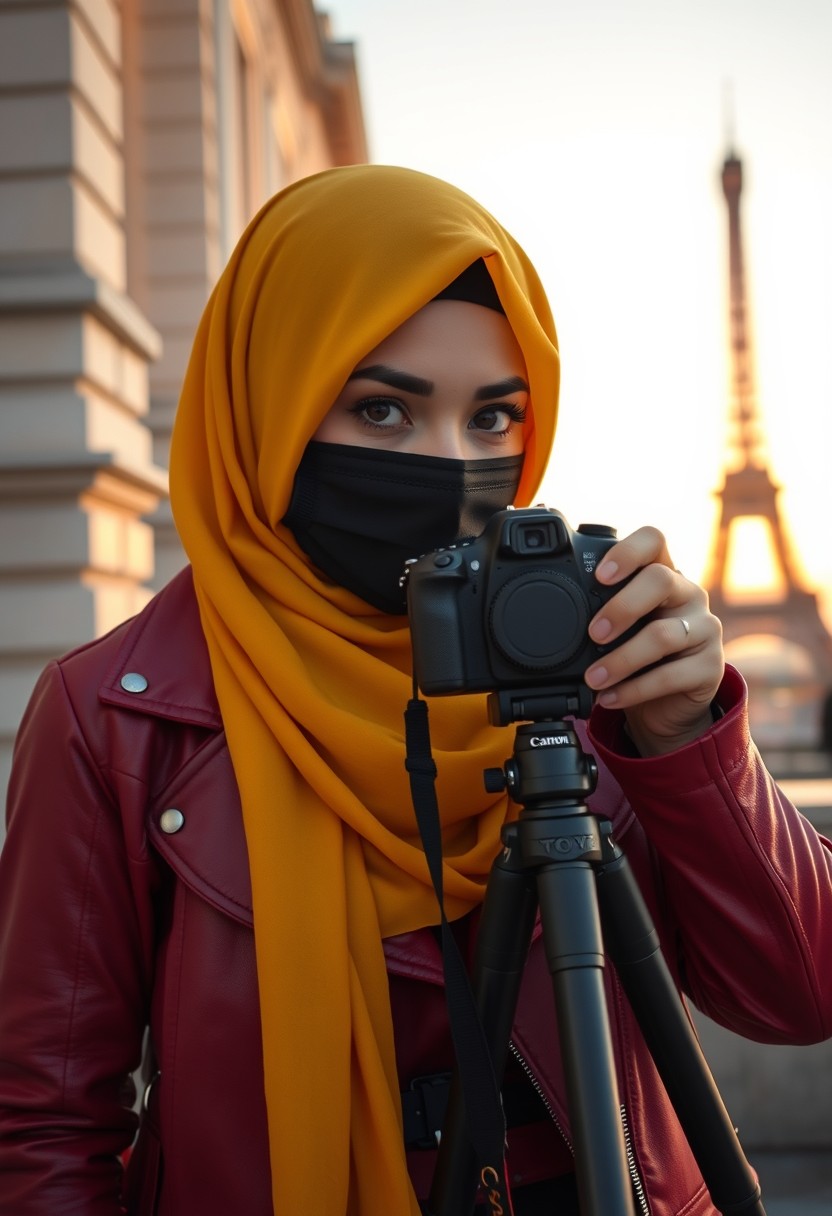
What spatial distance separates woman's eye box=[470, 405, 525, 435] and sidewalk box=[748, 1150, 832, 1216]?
2.47m

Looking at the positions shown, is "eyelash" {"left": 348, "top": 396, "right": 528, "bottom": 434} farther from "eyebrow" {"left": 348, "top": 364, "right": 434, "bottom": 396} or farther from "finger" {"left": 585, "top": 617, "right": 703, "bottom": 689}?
"finger" {"left": 585, "top": 617, "right": 703, "bottom": 689}

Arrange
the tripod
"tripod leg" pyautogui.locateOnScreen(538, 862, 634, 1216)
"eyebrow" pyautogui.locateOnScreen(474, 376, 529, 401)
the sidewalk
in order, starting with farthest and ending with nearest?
1. the sidewalk
2. "eyebrow" pyautogui.locateOnScreen(474, 376, 529, 401)
3. the tripod
4. "tripod leg" pyautogui.locateOnScreen(538, 862, 634, 1216)

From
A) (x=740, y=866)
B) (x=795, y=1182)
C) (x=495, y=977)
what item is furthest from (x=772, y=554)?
(x=495, y=977)

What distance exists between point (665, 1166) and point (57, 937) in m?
0.73

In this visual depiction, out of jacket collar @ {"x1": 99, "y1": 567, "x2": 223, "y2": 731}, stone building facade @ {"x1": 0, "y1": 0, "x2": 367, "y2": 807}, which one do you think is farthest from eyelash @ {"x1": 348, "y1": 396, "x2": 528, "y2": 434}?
stone building facade @ {"x1": 0, "y1": 0, "x2": 367, "y2": 807}

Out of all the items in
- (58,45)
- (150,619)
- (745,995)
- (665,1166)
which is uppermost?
(58,45)

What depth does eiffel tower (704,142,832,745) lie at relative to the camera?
25703mm

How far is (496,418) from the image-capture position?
150 centimetres

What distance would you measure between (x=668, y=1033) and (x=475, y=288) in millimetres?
926

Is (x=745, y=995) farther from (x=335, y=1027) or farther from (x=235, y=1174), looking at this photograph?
(x=235, y=1174)

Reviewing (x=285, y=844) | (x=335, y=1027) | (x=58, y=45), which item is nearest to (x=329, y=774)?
(x=285, y=844)

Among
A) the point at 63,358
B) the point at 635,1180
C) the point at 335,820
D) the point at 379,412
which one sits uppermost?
the point at 63,358

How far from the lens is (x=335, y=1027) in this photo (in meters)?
1.25

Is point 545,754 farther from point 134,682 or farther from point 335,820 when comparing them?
point 134,682
